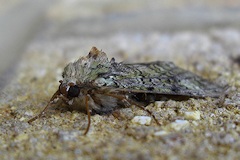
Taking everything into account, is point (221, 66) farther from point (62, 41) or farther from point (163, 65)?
point (62, 41)

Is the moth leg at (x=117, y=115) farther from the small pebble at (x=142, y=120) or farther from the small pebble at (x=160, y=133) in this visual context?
the small pebble at (x=160, y=133)

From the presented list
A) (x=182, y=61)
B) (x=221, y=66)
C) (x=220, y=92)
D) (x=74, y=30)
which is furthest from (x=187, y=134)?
(x=74, y=30)

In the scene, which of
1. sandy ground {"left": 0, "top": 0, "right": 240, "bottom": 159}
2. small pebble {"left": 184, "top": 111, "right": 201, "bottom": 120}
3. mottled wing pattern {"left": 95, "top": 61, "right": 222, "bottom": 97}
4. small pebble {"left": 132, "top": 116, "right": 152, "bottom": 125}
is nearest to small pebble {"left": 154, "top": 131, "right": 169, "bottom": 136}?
sandy ground {"left": 0, "top": 0, "right": 240, "bottom": 159}

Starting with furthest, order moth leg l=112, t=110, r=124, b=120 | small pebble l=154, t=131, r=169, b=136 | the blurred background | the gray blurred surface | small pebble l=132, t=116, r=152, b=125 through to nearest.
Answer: the blurred background < the gray blurred surface < moth leg l=112, t=110, r=124, b=120 < small pebble l=132, t=116, r=152, b=125 < small pebble l=154, t=131, r=169, b=136

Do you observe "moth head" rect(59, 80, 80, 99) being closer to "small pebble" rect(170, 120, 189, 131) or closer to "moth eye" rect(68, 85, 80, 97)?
"moth eye" rect(68, 85, 80, 97)

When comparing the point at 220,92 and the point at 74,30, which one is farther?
the point at 74,30

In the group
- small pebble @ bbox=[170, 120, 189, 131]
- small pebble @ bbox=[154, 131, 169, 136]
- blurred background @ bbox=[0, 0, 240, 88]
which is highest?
blurred background @ bbox=[0, 0, 240, 88]

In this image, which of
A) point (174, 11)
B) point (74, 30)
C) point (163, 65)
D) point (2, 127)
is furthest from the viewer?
point (174, 11)

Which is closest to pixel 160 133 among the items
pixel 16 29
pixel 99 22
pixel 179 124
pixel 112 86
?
pixel 179 124
